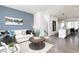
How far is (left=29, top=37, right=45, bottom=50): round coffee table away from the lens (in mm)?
1783

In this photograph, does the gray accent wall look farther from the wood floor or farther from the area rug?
the wood floor

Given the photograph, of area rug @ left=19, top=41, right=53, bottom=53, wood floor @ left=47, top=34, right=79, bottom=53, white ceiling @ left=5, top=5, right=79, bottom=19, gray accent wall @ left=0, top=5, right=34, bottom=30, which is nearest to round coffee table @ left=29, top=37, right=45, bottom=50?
area rug @ left=19, top=41, right=53, bottom=53

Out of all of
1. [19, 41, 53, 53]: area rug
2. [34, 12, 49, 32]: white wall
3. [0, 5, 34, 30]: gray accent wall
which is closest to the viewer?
[0, 5, 34, 30]: gray accent wall

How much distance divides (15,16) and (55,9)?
35.8 inches

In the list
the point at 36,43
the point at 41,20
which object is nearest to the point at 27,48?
the point at 36,43

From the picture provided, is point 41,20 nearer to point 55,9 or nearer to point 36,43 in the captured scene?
point 55,9

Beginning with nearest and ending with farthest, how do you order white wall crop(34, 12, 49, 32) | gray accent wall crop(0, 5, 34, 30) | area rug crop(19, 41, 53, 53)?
gray accent wall crop(0, 5, 34, 30)
area rug crop(19, 41, 53, 53)
white wall crop(34, 12, 49, 32)

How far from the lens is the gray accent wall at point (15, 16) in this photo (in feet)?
5.43

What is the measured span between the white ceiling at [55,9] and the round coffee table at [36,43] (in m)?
0.63

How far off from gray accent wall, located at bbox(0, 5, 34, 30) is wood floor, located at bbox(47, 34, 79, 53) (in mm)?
652

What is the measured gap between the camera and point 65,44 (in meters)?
1.82

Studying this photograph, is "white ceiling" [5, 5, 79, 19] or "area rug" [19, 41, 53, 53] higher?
"white ceiling" [5, 5, 79, 19]

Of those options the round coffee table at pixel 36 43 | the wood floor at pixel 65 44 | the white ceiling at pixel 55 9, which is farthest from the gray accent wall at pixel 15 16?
the wood floor at pixel 65 44
